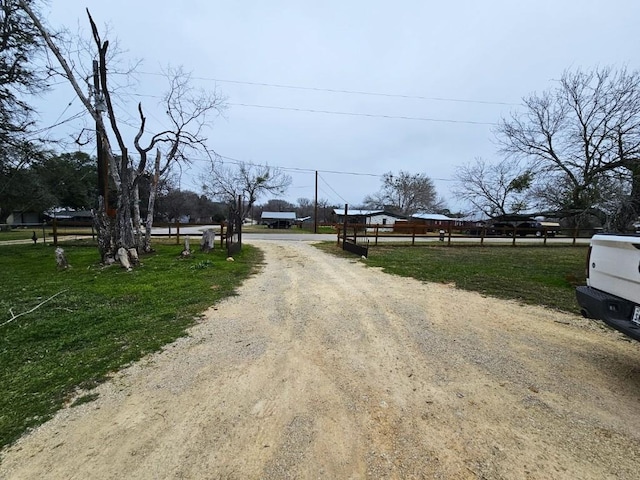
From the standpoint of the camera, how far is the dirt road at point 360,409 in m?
1.84

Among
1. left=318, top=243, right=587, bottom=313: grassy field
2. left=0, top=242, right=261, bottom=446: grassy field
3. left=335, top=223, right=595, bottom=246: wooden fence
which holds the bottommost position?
left=0, top=242, right=261, bottom=446: grassy field

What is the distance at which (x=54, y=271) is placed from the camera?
8.34 meters

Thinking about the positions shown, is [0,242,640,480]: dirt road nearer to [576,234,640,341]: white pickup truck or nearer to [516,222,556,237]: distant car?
[576,234,640,341]: white pickup truck

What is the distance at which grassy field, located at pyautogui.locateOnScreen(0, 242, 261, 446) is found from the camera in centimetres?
264

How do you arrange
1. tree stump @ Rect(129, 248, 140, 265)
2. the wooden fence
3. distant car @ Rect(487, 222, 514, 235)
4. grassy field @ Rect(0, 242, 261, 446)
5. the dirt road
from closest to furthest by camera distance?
the dirt road, grassy field @ Rect(0, 242, 261, 446), tree stump @ Rect(129, 248, 140, 265), the wooden fence, distant car @ Rect(487, 222, 514, 235)

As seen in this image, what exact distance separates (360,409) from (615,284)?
2600mm

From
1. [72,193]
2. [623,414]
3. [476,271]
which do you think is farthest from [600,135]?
[72,193]

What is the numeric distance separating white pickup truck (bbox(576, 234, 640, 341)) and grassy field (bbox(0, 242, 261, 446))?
438 cm

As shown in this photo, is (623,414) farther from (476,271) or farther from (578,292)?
(476,271)

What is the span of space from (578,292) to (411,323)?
187 centimetres

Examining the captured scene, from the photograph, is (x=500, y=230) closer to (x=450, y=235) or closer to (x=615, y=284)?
(x=450, y=235)

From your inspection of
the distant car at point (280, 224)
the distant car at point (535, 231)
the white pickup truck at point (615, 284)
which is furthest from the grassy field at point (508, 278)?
the distant car at point (280, 224)

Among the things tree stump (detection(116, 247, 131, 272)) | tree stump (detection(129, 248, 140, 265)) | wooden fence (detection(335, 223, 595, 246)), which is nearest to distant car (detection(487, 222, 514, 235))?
wooden fence (detection(335, 223, 595, 246))

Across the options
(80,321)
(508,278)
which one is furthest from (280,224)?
(80,321)
